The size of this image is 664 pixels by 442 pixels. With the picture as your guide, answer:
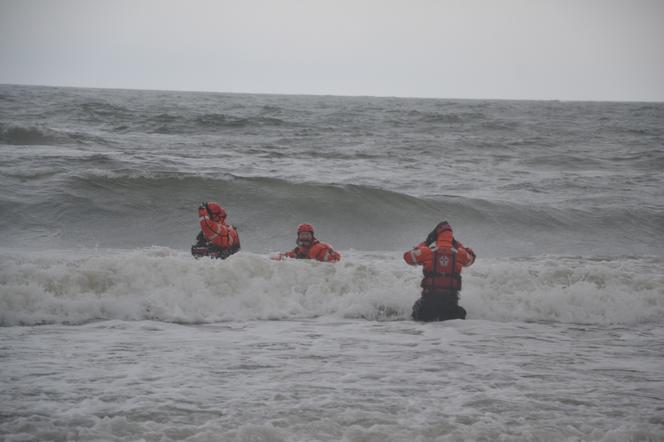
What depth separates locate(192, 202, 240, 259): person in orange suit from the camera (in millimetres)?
10008

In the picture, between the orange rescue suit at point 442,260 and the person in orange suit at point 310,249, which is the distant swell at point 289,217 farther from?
the orange rescue suit at point 442,260

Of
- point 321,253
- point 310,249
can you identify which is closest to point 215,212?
point 310,249

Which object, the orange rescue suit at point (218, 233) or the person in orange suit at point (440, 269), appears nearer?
the person in orange suit at point (440, 269)

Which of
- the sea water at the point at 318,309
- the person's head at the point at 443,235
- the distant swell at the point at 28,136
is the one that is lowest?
the sea water at the point at 318,309

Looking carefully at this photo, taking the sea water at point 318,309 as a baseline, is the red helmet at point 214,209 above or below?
above

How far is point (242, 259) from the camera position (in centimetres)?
938

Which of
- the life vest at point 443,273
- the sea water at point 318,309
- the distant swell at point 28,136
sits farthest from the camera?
the distant swell at point 28,136

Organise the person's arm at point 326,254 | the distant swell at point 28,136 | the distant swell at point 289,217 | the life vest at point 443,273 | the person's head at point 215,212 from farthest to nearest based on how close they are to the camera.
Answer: the distant swell at point 28,136 < the distant swell at point 289,217 < the person's head at point 215,212 < the person's arm at point 326,254 < the life vest at point 443,273

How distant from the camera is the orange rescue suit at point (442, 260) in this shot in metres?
7.63

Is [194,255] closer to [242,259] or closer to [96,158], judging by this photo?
[242,259]

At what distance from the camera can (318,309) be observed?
857 centimetres

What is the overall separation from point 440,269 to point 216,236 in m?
3.86

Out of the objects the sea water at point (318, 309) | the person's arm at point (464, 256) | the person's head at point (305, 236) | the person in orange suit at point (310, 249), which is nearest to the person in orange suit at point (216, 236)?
the sea water at point (318, 309)

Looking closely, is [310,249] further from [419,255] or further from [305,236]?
[419,255]
